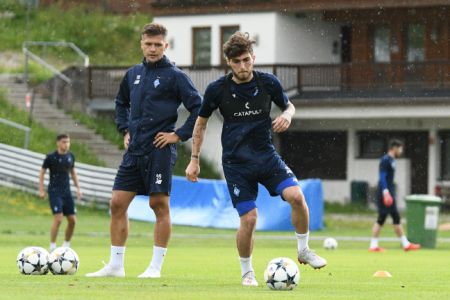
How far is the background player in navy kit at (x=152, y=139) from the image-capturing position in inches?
555

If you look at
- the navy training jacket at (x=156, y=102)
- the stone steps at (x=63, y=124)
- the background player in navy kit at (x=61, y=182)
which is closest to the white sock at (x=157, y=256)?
the navy training jacket at (x=156, y=102)

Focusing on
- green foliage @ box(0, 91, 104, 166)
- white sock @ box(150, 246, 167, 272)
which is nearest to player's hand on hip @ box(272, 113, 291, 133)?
white sock @ box(150, 246, 167, 272)

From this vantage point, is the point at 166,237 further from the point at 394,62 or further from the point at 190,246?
the point at 394,62

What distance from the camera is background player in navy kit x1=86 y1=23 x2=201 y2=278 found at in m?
14.1

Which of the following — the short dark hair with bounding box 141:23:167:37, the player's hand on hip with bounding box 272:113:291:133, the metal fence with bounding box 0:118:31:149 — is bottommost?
the metal fence with bounding box 0:118:31:149

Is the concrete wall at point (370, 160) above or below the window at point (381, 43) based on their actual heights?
below

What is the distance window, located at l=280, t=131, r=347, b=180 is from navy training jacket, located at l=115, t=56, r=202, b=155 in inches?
1302

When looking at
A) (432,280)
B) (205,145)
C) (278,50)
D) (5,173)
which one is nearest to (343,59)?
(278,50)

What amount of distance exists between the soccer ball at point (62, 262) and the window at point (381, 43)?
1388 inches

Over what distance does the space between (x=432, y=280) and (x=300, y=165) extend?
33.8m

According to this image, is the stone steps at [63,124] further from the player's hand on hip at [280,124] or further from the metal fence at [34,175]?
the player's hand on hip at [280,124]

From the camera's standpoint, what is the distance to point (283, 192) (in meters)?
13.2

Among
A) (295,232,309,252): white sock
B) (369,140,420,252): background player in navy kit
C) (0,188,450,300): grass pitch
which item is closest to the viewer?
(0,188,450,300): grass pitch

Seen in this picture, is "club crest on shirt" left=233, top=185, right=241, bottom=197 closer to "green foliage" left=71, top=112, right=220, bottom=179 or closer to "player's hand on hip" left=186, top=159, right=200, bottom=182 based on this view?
"player's hand on hip" left=186, top=159, right=200, bottom=182
